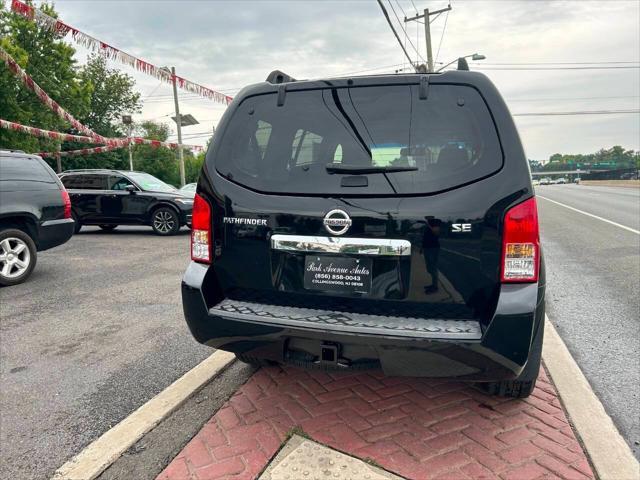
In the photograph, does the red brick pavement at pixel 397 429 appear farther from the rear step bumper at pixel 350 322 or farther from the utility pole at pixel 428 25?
the utility pole at pixel 428 25

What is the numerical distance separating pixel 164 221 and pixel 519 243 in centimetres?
1016

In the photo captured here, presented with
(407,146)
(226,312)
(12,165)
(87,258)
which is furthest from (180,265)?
(407,146)

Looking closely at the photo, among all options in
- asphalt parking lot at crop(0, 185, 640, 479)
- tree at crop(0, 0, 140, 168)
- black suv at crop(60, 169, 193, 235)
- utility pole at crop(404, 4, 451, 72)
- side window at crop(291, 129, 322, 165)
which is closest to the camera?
side window at crop(291, 129, 322, 165)

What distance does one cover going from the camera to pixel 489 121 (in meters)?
2.12

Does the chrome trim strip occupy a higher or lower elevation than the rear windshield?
lower

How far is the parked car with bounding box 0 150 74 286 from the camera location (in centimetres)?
585

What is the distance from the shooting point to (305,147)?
233 centimetres

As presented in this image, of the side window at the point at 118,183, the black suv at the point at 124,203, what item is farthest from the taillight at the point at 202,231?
the side window at the point at 118,183

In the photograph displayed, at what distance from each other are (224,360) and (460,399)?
1.72 metres

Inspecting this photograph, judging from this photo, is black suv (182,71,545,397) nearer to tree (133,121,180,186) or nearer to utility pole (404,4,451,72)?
utility pole (404,4,451,72)

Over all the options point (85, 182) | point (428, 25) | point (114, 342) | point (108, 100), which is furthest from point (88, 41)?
Result: point (108, 100)

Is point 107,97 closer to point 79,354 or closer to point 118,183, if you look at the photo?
point 118,183

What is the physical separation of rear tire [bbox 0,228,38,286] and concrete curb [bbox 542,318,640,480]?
253 inches

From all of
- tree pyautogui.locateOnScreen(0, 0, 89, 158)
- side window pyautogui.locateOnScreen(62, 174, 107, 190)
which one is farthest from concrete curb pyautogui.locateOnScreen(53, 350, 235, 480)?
tree pyautogui.locateOnScreen(0, 0, 89, 158)
